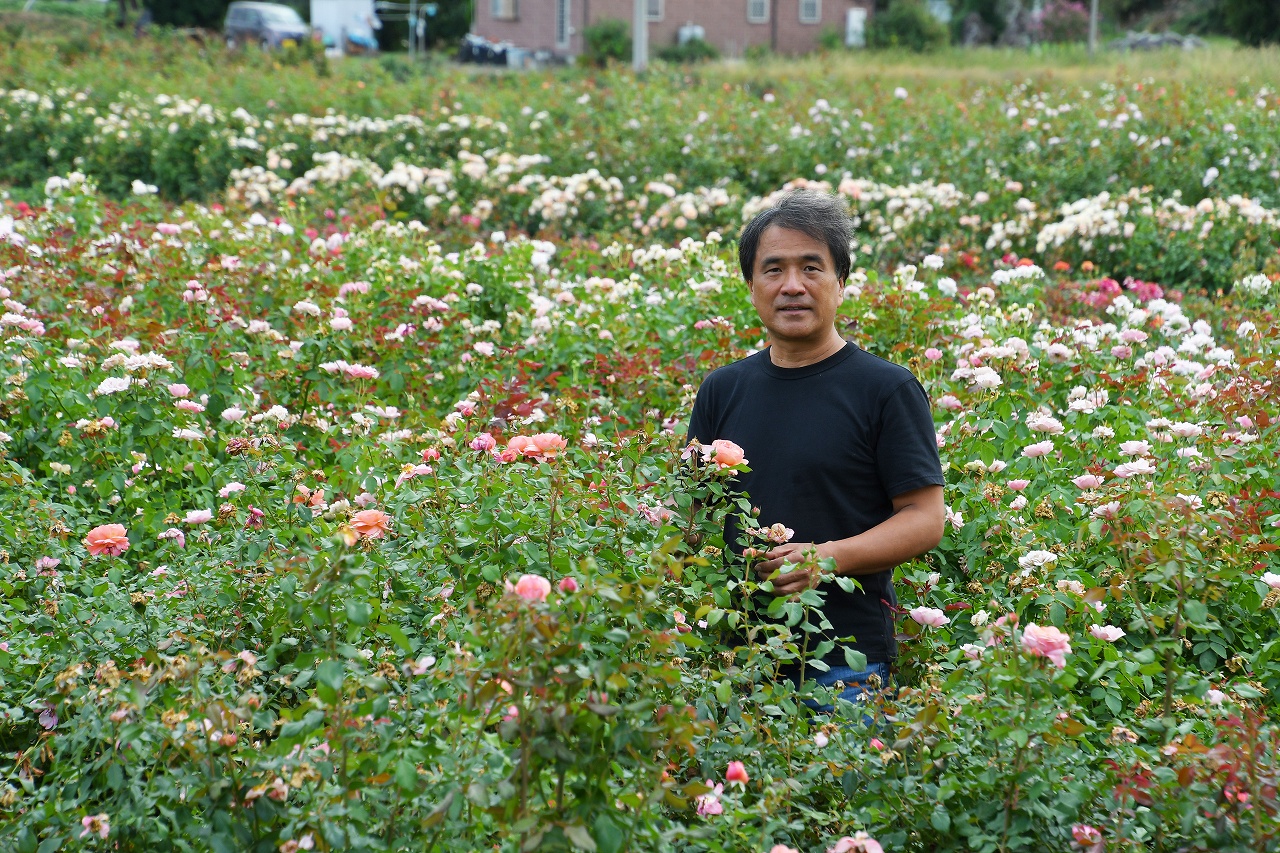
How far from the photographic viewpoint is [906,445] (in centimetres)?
254

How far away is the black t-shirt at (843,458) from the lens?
2.56m

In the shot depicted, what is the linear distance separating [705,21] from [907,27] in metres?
7.08

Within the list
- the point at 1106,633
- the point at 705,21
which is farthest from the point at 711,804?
the point at 705,21

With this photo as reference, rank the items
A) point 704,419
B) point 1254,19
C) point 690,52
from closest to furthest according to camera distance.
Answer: point 704,419 → point 1254,19 → point 690,52

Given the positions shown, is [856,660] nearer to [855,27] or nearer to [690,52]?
[690,52]

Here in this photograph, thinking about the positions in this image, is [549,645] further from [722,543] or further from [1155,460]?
[1155,460]

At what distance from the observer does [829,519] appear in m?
2.61

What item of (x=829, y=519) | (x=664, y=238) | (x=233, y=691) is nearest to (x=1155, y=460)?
(x=829, y=519)

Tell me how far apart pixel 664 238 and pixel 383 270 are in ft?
12.4

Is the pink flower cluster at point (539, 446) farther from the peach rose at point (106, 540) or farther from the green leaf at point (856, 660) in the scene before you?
the peach rose at point (106, 540)

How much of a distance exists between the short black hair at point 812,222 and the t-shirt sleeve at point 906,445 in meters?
0.40

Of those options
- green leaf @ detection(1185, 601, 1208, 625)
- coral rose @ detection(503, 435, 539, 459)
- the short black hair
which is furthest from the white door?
green leaf @ detection(1185, 601, 1208, 625)

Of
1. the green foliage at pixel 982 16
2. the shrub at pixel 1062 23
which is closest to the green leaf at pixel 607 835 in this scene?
the shrub at pixel 1062 23

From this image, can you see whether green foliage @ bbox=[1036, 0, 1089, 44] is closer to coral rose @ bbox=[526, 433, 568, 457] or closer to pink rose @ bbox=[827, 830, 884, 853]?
coral rose @ bbox=[526, 433, 568, 457]
